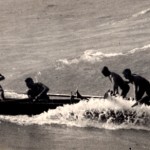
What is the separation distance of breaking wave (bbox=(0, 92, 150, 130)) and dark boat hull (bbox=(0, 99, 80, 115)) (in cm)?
19

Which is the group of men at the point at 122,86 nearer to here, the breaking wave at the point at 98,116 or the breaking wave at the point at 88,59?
the breaking wave at the point at 98,116

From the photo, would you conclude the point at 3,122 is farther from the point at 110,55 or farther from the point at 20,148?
the point at 110,55

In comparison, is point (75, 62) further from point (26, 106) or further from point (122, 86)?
point (122, 86)

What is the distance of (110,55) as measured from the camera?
50531 millimetres

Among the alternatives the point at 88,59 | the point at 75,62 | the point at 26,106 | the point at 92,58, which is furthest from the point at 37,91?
the point at 92,58

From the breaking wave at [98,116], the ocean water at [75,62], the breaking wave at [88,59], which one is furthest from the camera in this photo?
the breaking wave at [88,59]

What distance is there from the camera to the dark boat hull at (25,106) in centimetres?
2361

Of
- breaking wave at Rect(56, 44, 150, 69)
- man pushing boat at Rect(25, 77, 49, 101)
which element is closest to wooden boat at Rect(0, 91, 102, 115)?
man pushing boat at Rect(25, 77, 49, 101)

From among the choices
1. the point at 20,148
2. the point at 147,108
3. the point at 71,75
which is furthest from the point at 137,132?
Answer: the point at 71,75

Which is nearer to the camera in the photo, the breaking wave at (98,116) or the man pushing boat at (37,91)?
the breaking wave at (98,116)

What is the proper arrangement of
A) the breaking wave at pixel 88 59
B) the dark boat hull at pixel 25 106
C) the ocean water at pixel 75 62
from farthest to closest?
the breaking wave at pixel 88 59
the dark boat hull at pixel 25 106
the ocean water at pixel 75 62

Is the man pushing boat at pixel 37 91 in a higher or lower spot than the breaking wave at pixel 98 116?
higher

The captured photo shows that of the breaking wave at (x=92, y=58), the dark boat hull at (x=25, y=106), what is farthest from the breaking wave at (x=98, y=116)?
the breaking wave at (x=92, y=58)

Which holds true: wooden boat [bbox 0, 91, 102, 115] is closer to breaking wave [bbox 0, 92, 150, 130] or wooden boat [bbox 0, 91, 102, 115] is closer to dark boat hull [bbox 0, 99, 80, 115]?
dark boat hull [bbox 0, 99, 80, 115]
